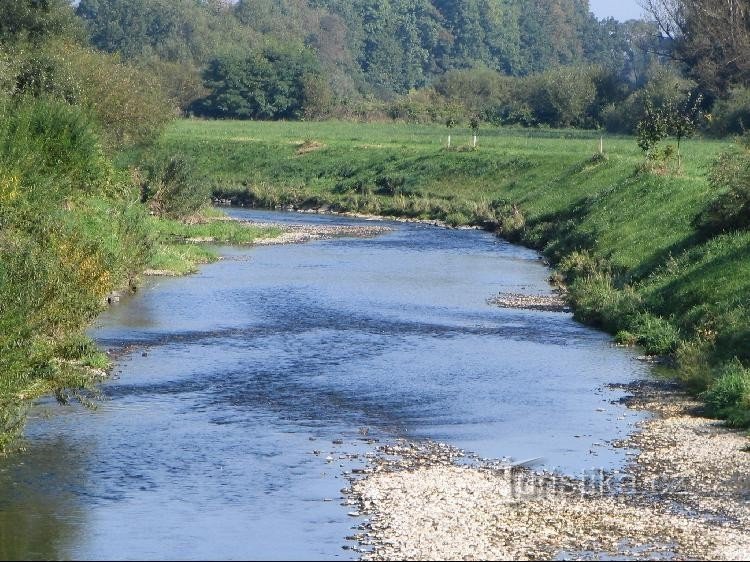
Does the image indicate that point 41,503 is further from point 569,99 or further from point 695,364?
point 569,99

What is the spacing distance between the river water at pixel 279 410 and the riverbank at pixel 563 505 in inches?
25.7

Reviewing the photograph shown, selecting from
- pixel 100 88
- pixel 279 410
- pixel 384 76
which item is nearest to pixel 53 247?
pixel 279 410

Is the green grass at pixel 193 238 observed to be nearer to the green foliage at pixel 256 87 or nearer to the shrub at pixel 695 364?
the shrub at pixel 695 364

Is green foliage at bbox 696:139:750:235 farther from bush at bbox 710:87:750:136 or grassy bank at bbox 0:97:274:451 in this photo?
bush at bbox 710:87:750:136

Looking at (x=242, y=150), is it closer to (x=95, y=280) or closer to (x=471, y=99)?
(x=471, y=99)

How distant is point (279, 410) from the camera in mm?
25891

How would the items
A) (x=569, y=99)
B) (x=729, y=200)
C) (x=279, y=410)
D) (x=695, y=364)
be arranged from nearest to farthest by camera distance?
1. (x=279, y=410)
2. (x=695, y=364)
3. (x=729, y=200)
4. (x=569, y=99)

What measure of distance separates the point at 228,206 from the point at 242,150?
57.1 feet

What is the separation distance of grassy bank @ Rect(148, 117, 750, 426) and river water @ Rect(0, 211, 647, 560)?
6.33ft

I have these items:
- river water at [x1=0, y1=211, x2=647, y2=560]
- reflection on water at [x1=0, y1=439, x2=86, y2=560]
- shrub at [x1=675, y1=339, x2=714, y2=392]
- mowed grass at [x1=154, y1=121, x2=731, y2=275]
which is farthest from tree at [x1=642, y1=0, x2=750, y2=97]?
reflection on water at [x1=0, y1=439, x2=86, y2=560]

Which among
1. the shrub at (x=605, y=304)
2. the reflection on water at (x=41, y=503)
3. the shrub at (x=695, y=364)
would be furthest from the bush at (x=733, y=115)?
the reflection on water at (x=41, y=503)

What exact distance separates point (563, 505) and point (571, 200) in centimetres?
4053

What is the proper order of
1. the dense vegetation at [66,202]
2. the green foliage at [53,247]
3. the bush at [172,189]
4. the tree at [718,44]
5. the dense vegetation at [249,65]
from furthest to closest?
the dense vegetation at [249,65]
the tree at [718,44]
the bush at [172,189]
the dense vegetation at [66,202]
the green foliage at [53,247]

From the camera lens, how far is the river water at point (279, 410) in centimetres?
1906
